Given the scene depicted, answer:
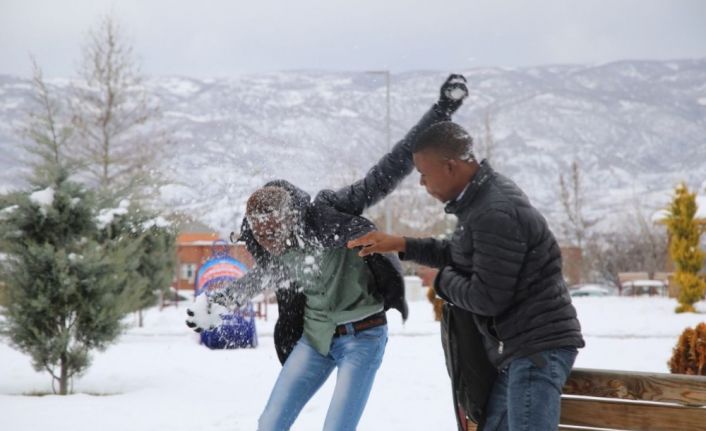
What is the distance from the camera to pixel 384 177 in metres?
3.34

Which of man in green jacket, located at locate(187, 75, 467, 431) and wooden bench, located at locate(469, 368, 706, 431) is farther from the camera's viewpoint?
man in green jacket, located at locate(187, 75, 467, 431)

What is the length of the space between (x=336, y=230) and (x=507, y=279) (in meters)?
1.17

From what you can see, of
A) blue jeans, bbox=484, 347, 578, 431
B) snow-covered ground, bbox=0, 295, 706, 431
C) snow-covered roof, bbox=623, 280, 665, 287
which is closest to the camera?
blue jeans, bbox=484, 347, 578, 431

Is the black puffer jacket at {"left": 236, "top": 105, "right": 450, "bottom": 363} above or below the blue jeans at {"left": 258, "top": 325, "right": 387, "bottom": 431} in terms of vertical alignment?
above

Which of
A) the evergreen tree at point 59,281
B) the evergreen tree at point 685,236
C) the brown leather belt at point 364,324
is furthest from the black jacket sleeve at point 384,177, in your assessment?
the evergreen tree at point 685,236

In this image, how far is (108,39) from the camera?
76.1 ft

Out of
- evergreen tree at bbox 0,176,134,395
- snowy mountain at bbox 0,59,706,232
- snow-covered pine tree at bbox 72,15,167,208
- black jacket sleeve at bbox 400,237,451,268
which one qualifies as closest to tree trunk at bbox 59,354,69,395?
evergreen tree at bbox 0,176,134,395

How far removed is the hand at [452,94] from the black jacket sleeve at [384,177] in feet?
0.11

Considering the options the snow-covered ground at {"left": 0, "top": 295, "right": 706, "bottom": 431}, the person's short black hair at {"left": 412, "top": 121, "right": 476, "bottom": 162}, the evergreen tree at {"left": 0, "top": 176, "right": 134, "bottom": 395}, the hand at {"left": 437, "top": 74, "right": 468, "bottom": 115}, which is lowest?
the snow-covered ground at {"left": 0, "top": 295, "right": 706, "bottom": 431}

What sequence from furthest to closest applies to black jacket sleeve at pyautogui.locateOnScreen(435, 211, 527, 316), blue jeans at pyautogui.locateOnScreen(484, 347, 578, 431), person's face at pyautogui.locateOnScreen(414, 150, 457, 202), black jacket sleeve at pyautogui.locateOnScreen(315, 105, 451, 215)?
black jacket sleeve at pyautogui.locateOnScreen(315, 105, 451, 215), person's face at pyautogui.locateOnScreen(414, 150, 457, 202), blue jeans at pyautogui.locateOnScreen(484, 347, 578, 431), black jacket sleeve at pyautogui.locateOnScreen(435, 211, 527, 316)

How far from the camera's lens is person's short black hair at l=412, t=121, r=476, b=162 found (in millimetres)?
2385

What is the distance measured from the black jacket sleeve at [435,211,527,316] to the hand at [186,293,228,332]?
151cm

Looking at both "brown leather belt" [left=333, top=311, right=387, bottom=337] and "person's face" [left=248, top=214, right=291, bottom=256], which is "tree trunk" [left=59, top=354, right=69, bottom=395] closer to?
"person's face" [left=248, top=214, right=291, bottom=256]

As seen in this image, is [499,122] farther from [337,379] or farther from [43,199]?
[337,379]
